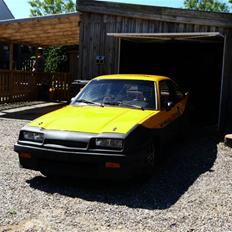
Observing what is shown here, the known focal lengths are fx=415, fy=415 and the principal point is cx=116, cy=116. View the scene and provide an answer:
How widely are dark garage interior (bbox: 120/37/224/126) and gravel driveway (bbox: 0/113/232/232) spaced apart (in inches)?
307

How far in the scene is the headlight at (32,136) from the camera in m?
5.59

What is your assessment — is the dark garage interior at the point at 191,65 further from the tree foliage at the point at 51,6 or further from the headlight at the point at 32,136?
the tree foliage at the point at 51,6

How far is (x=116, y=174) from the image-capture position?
5250 millimetres

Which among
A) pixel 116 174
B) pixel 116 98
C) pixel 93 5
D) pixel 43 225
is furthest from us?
pixel 93 5

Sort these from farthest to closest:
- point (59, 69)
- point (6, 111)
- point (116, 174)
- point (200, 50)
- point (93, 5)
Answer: point (59, 69)
point (200, 50)
point (6, 111)
point (93, 5)
point (116, 174)

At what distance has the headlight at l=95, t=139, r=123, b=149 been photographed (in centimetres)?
527

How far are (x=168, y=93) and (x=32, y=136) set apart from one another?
2808 mm

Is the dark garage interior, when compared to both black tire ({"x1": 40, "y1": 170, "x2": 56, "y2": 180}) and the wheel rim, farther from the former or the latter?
black tire ({"x1": 40, "y1": 170, "x2": 56, "y2": 180})

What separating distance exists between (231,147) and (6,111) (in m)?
8.32

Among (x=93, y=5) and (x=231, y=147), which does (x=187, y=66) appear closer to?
(x=93, y=5)

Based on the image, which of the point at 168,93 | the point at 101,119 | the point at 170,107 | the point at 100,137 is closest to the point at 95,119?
the point at 101,119

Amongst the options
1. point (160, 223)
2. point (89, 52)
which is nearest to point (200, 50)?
point (89, 52)

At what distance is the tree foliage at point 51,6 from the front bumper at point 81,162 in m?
43.4

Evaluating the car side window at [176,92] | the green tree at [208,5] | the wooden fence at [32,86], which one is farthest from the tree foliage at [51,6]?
the car side window at [176,92]
